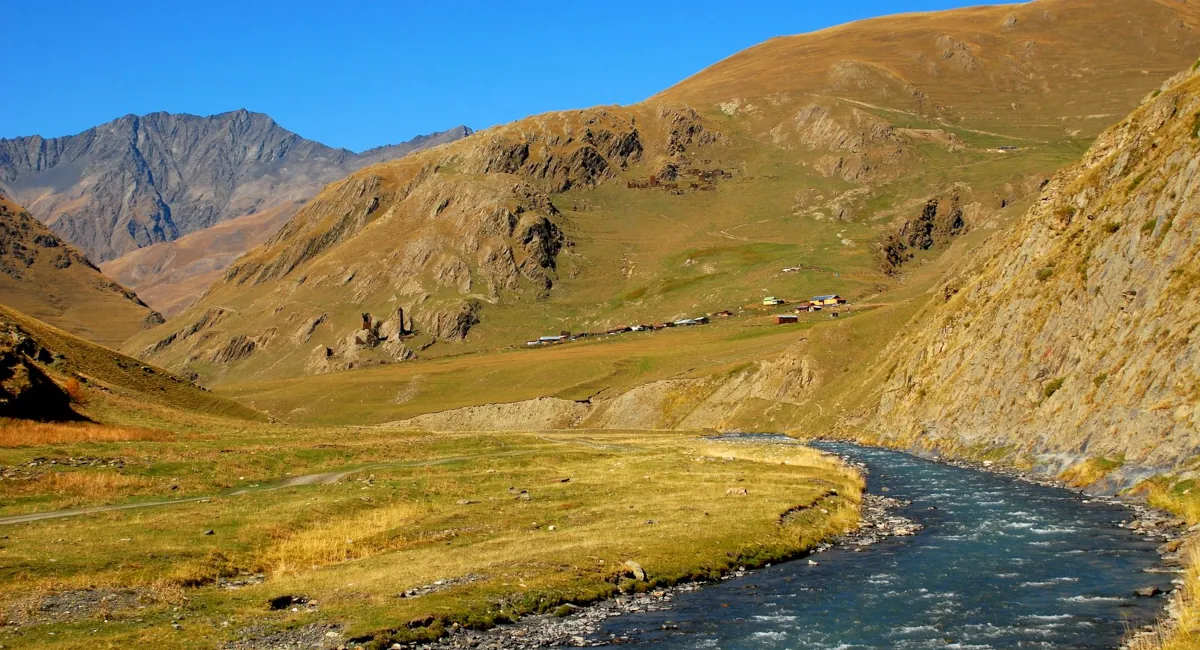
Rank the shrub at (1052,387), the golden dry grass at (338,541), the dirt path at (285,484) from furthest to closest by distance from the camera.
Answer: the shrub at (1052,387) < the dirt path at (285,484) < the golden dry grass at (338,541)

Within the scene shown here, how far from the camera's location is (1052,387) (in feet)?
220

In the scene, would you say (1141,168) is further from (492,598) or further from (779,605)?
(492,598)

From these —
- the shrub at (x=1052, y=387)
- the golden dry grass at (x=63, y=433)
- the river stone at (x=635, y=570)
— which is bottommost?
the river stone at (x=635, y=570)

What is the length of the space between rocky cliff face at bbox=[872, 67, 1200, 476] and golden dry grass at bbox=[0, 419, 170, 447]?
6488 cm

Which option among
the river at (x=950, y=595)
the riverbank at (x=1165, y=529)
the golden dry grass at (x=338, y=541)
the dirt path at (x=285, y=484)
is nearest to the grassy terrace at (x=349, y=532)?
the golden dry grass at (x=338, y=541)

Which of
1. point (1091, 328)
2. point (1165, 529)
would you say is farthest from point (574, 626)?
point (1091, 328)

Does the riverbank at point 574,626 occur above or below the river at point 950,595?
above

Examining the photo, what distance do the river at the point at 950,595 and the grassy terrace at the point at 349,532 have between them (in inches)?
142

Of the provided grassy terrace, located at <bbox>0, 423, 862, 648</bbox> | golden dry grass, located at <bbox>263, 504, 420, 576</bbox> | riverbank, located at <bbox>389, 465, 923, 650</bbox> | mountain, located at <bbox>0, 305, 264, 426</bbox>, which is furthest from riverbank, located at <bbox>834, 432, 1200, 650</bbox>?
mountain, located at <bbox>0, 305, 264, 426</bbox>

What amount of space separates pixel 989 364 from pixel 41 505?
6639cm

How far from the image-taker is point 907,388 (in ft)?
→ 315

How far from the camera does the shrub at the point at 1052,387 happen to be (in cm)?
6681

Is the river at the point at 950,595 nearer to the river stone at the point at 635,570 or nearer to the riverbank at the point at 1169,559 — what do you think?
the riverbank at the point at 1169,559

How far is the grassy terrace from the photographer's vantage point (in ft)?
105
